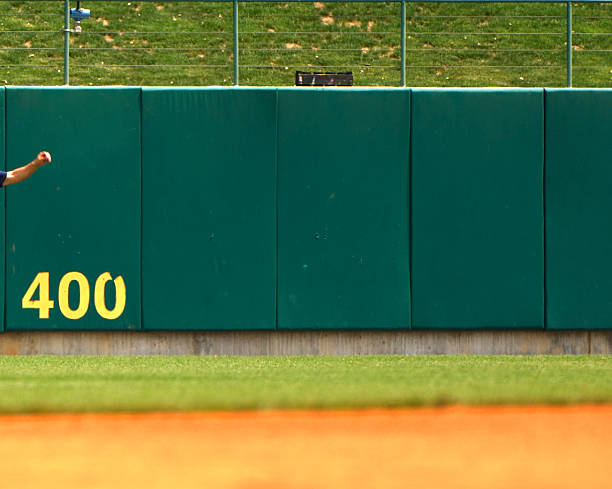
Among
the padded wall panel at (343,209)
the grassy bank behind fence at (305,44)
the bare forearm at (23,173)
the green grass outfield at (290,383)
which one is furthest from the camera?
the grassy bank behind fence at (305,44)

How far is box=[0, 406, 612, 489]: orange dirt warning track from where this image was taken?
4.71m

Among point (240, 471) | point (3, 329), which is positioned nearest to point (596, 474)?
point (240, 471)

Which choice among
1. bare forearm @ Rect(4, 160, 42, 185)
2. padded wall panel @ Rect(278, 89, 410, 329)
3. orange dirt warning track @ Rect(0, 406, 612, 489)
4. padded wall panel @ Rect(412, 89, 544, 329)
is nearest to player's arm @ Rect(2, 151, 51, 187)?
bare forearm @ Rect(4, 160, 42, 185)

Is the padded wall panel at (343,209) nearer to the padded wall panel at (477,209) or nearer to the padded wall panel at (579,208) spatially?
the padded wall panel at (477,209)

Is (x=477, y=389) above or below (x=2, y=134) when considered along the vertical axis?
below

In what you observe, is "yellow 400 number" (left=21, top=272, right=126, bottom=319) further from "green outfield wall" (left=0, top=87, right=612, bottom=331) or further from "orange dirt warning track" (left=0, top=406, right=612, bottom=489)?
"orange dirt warning track" (left=0, top=406, right=612, bottom=489)

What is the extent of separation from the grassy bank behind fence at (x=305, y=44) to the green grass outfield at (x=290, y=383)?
9818 millimetres

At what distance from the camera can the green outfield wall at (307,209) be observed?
10508 millimetres

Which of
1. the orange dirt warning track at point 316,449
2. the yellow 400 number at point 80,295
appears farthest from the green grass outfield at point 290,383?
the yellow 400 number at point 80,295

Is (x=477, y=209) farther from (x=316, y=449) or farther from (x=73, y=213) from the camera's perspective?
(x=316, y=449)

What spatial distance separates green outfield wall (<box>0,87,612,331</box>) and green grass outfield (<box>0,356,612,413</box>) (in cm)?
74

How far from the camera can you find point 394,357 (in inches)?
410

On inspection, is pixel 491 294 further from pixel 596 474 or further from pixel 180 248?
pixel 596 474

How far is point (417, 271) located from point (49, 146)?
4259 millimetres
